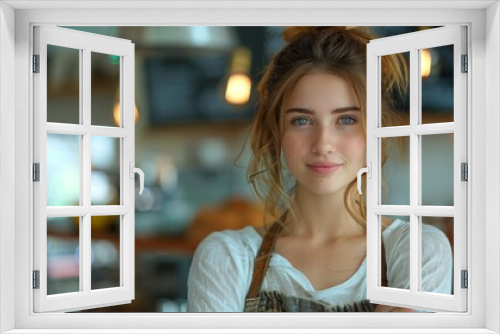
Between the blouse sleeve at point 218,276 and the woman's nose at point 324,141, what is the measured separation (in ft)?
3.24

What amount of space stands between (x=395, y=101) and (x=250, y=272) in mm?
1671

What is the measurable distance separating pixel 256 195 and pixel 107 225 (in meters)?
1.35

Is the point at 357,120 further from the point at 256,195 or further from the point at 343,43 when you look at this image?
the point at 256,195

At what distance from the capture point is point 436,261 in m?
4.19

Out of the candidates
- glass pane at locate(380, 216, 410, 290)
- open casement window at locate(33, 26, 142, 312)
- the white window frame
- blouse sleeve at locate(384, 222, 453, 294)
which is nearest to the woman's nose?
glass pane at locate(380, 216, 410, 290)

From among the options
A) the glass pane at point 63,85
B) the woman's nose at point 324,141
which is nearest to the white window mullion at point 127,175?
the woman's nose at point 324,141

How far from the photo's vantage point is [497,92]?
2783 mm

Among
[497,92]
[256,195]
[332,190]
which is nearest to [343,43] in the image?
[332,190]

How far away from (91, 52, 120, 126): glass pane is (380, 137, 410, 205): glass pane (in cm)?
229

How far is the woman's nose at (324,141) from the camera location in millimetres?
4883

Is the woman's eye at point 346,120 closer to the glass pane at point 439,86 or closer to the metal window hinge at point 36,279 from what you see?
the glass pane at point 439,86

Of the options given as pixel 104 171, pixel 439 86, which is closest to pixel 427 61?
pixel 439 86

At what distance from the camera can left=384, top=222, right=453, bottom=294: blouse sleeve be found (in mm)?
4133

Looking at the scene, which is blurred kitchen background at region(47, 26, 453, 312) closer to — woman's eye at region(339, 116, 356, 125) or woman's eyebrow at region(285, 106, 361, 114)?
woman's eyebrow at region(285, 106, 361, 114)
